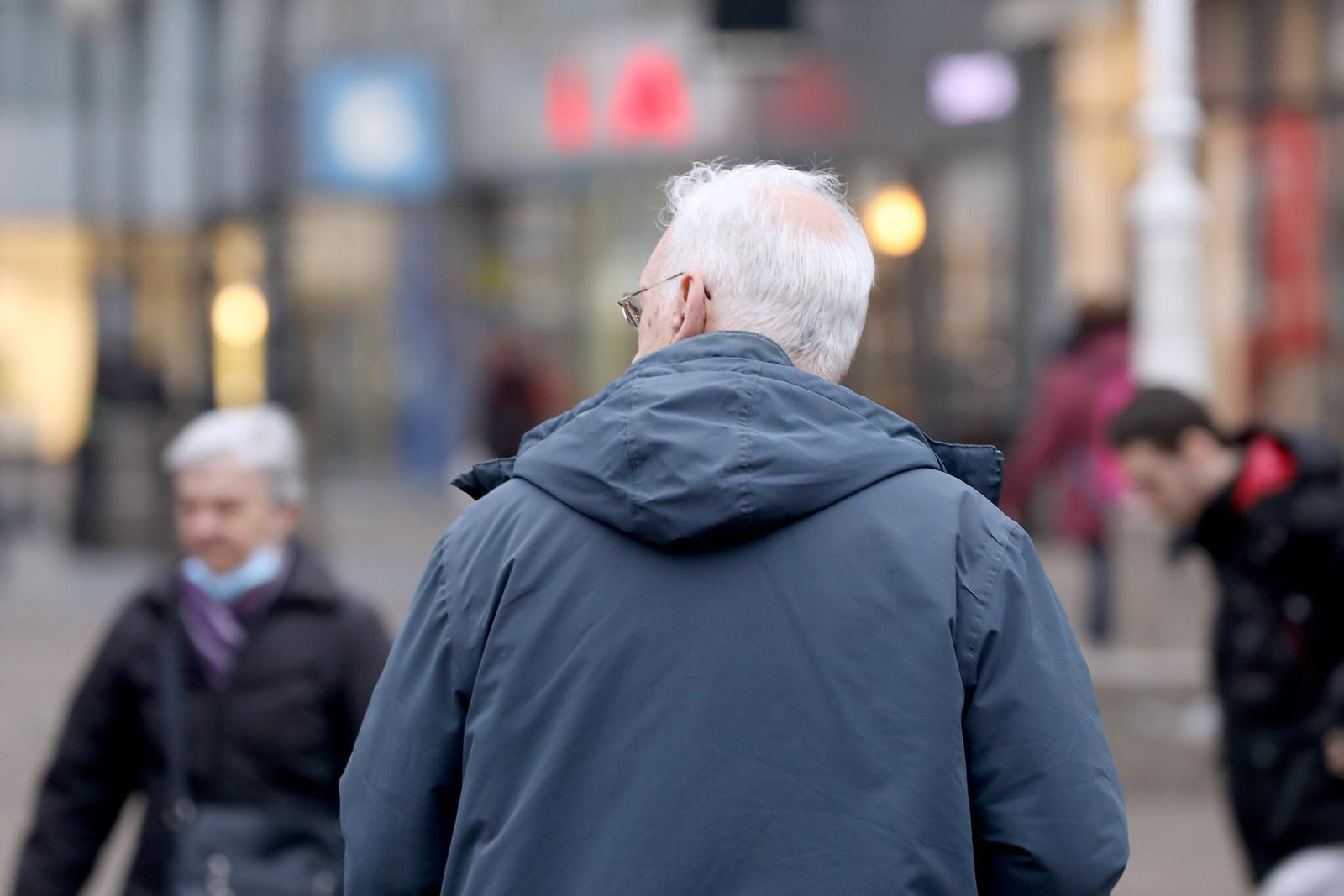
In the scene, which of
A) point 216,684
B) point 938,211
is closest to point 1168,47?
point 216,684

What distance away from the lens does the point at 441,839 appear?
87.4 inches

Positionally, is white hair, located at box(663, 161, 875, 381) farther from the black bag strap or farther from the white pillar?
the white pillar

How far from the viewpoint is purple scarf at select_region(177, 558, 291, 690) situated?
13.1 ft

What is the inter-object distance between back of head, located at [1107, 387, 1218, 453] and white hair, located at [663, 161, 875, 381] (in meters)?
2.42

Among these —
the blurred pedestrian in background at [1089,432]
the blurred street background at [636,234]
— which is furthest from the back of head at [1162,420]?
the blurred pedestrian in background at [1089,432]

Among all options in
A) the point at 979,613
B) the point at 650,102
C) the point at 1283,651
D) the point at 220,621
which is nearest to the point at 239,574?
the point at 220,621

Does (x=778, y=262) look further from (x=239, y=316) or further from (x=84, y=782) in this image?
(x=239, y=316)

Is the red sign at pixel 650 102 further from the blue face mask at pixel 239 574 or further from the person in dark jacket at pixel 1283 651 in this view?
the blue face mask at pixel 239 574

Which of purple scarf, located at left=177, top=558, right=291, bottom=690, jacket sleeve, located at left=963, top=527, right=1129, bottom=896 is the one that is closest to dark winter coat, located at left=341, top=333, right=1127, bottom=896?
jacket sleeve, located at left=963, top=527, right=1129, bottom=896

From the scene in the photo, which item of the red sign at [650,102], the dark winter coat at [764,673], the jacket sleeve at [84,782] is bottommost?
the jacket sleeve at [84,782]

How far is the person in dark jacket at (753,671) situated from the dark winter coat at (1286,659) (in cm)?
223

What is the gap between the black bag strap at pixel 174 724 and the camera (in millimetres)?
3877

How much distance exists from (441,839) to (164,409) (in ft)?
51.1

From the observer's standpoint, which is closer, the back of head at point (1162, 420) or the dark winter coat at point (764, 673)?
the dark winter coat at point (764, 673)
